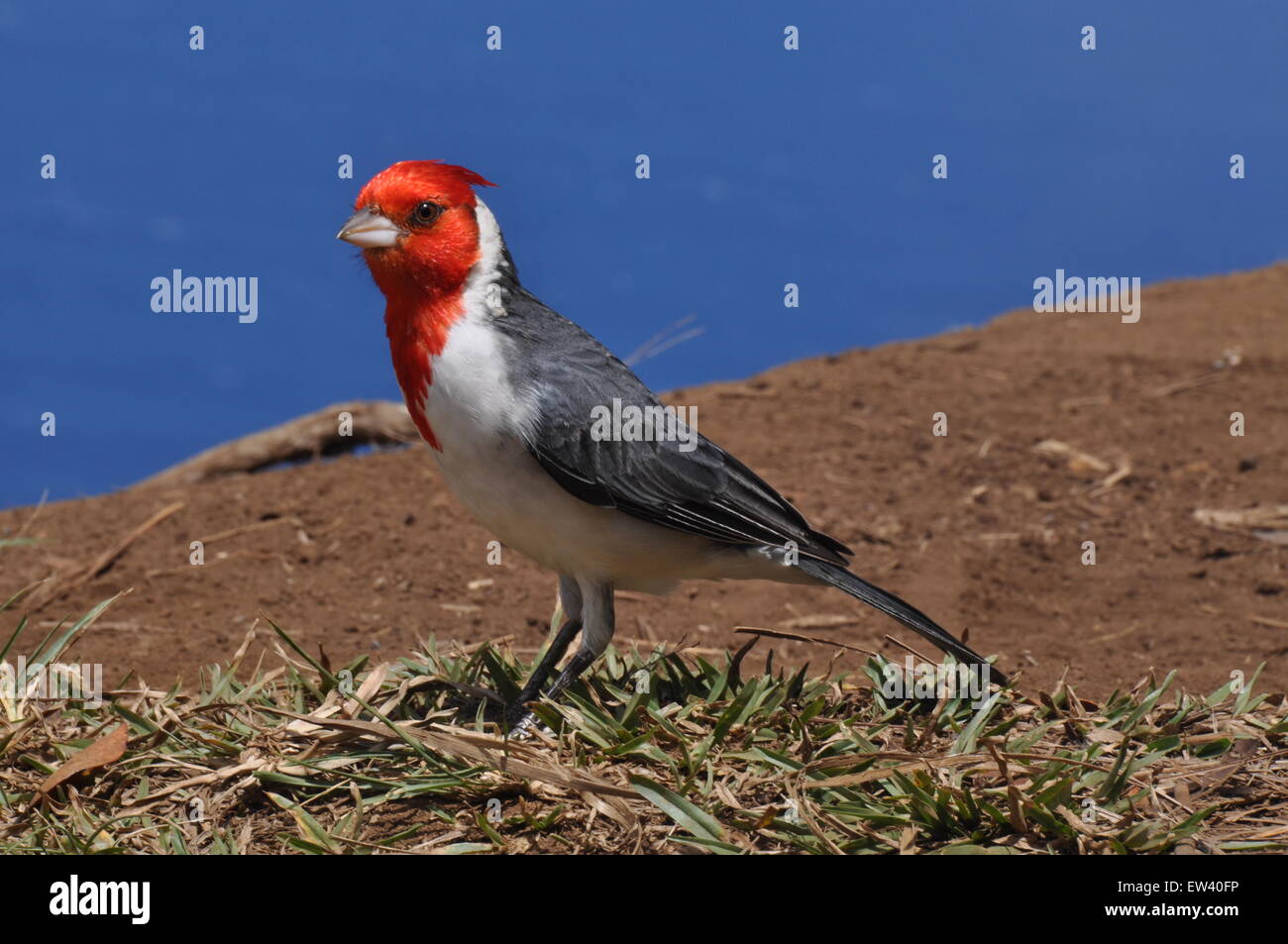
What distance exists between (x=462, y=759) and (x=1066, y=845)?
163 centimetres

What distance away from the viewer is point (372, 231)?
13.8ft

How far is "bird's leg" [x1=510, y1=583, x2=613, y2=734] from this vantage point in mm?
4402

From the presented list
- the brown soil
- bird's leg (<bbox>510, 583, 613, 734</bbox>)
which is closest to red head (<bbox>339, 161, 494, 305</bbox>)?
bird's leg (<bbox>510, 583, 613, 734</bbox>)

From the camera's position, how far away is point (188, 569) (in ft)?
23.0

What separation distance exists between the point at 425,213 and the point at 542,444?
2.68 feet

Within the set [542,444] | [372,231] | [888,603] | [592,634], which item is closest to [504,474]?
[542,444]

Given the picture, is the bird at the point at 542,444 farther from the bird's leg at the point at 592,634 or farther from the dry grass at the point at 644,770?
the dry grass at the point at 644,770

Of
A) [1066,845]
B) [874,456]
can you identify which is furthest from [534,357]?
[874,456]

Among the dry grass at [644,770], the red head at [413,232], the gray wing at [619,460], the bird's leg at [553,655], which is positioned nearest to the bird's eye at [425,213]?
the red head at [413,232]

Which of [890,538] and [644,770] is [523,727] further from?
[890,538]

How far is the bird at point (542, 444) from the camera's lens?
13.7 ft

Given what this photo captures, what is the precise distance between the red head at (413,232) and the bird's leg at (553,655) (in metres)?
1.07

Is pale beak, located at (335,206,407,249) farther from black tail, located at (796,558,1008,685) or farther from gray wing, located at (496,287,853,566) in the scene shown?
black tail, located at (796,558,1008,685)
